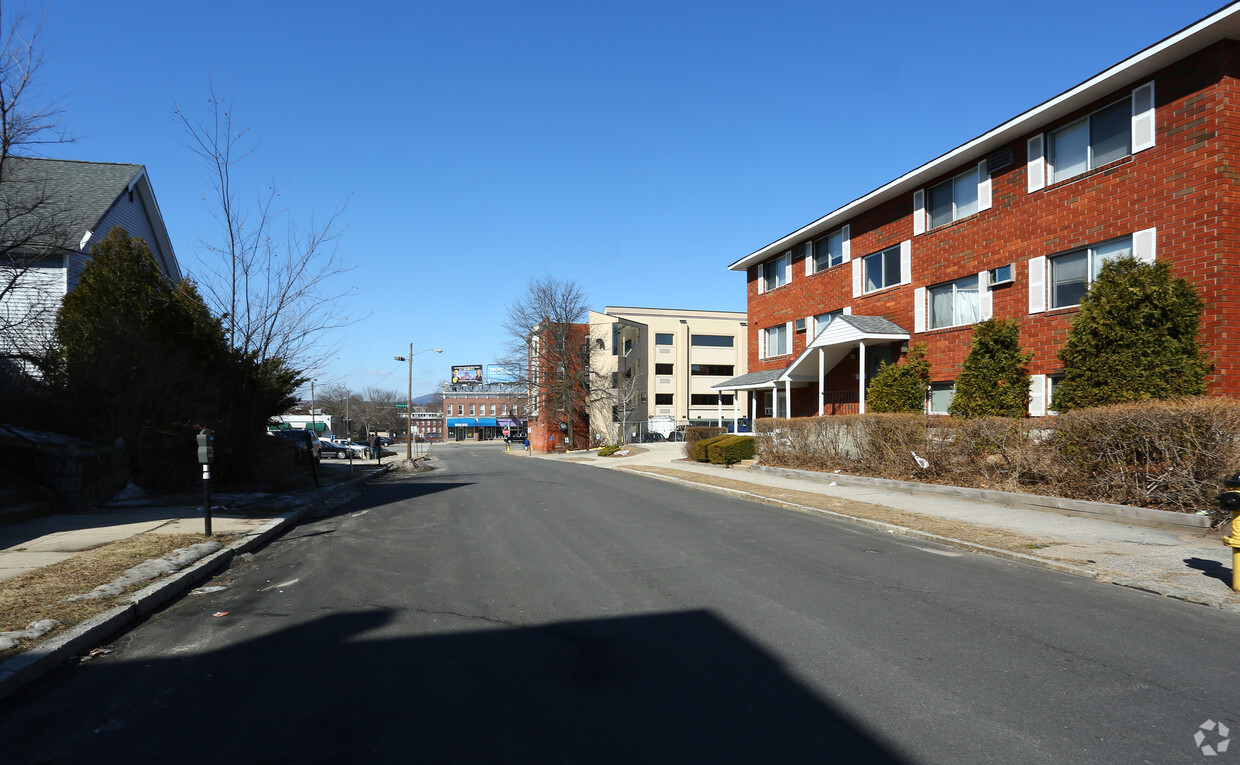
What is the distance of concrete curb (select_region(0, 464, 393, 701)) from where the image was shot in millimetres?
4750

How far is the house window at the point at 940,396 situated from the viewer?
868 inches

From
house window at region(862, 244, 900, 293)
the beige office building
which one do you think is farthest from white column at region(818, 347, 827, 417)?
the beige office building

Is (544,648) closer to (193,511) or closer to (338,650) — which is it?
(338,650)

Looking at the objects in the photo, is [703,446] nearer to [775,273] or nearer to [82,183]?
[775,273]

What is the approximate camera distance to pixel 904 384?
23.0 metres

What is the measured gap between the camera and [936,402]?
22.6 m

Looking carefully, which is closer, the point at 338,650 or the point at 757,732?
the point at 757,732

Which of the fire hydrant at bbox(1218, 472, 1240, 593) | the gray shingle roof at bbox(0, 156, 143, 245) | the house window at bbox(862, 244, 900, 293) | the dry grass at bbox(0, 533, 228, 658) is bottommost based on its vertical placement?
the dry grass at bbox(0, 533, 228, 658)

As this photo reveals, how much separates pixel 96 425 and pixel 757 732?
1450 cm

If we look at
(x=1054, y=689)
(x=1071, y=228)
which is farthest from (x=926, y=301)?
(x=1054, y=689)

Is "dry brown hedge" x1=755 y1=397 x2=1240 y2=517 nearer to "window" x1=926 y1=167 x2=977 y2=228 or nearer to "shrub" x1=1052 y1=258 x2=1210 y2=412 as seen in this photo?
"shrub" x1=1052 y1=258 x2=1210 y2=412

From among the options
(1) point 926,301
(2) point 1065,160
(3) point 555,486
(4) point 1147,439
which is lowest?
(3) point 555,486

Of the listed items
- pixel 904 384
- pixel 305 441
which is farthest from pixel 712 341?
pixel 904 384

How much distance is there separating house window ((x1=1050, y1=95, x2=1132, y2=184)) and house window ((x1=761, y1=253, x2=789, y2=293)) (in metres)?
13.8
